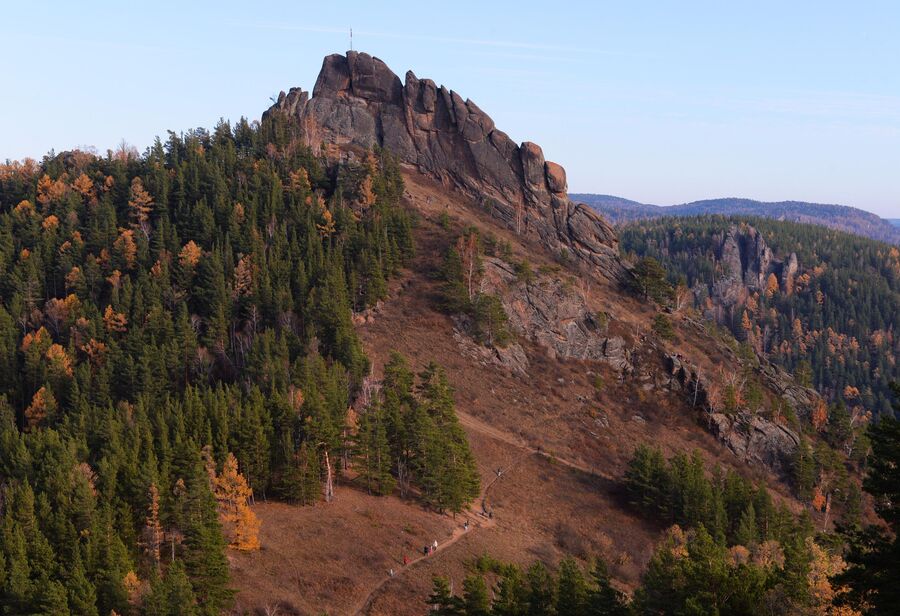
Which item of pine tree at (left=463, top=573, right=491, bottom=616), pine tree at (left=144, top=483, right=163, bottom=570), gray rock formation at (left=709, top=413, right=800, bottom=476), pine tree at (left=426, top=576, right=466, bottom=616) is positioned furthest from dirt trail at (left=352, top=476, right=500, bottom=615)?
gray rock formation at (left=709, top=413, right=800, bottom=476)

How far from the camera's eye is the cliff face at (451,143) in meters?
137

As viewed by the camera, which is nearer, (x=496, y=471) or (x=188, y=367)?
(x=496, y=471)

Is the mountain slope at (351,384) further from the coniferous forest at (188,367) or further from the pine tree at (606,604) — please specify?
the pine tree at (606,604)

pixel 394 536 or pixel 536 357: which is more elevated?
pixel 536 357

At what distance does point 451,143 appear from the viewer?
144000 millimetres

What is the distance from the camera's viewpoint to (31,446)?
5953cm

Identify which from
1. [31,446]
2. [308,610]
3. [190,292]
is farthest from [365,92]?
[308,610]

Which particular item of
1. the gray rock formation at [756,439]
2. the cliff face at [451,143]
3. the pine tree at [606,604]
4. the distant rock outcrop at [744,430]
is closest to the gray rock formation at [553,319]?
the distant rock outcrop at [744,430]

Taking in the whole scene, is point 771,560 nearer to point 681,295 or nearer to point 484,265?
point 484,265

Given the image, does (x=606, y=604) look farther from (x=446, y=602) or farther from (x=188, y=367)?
(x=188, y=367)

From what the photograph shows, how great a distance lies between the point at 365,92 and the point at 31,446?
106 metres

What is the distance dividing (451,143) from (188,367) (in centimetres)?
7761

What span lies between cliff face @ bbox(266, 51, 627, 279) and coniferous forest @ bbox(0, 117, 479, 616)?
1073 centimetres

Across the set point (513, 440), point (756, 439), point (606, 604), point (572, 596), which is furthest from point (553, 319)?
point (606, 604)
